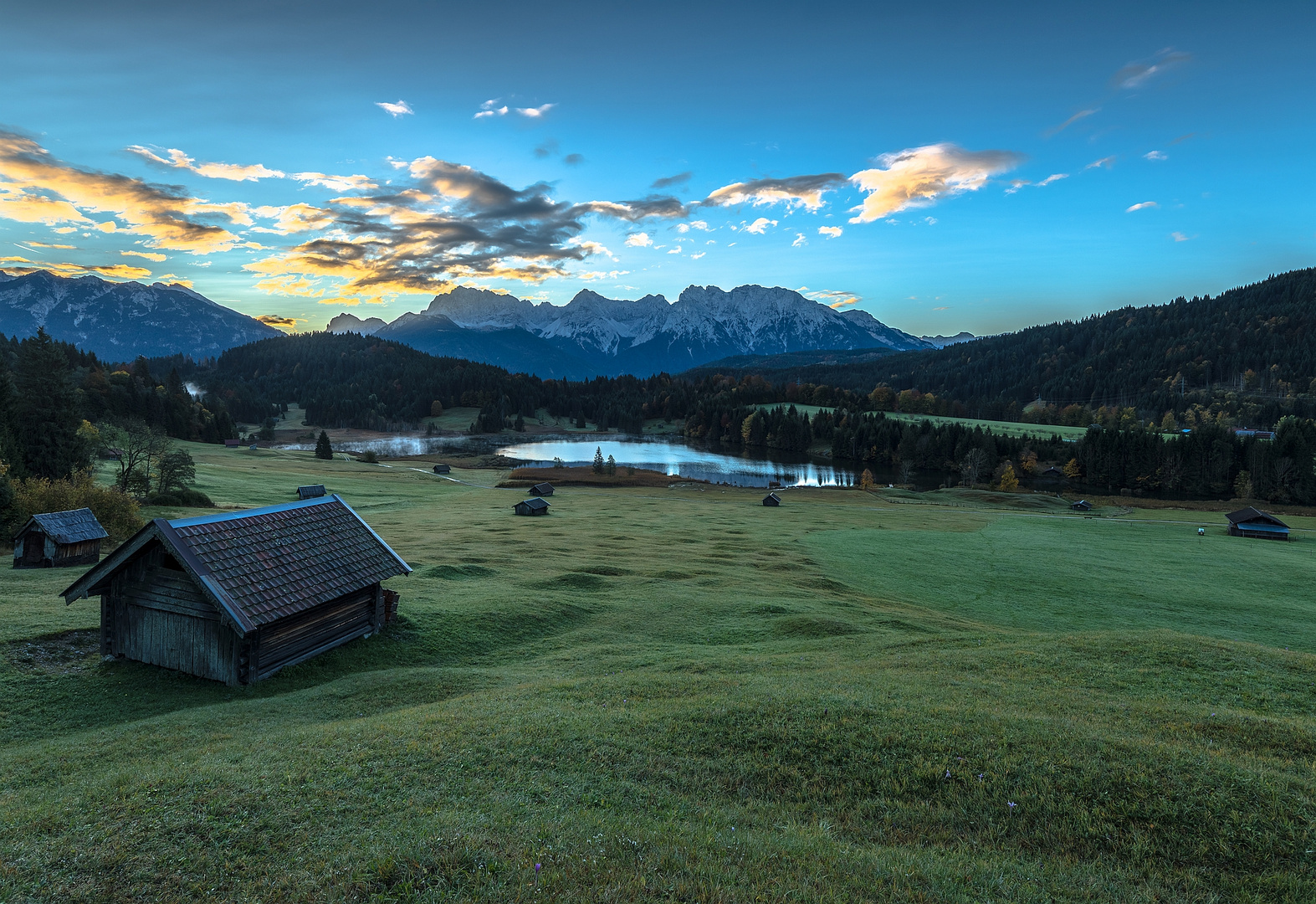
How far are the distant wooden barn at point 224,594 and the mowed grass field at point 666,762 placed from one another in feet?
3.02

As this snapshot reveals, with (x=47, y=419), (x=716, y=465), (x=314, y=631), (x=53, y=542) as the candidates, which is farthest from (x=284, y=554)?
(x=716, y=465)

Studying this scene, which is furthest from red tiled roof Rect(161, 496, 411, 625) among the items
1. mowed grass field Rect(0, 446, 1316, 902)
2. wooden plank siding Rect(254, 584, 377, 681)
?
mowed grass field Rect(0, 446, 1316, 902)

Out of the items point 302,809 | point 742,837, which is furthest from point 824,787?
point 302,809

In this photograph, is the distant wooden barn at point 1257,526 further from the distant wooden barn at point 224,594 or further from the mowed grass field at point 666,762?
the distant wooden barn at point 224,594

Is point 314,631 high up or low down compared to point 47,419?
down

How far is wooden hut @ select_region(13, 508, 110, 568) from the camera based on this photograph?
1340 inches

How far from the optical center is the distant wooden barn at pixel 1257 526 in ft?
213

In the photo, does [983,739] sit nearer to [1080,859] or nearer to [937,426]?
[1080,859]

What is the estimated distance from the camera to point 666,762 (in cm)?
1210

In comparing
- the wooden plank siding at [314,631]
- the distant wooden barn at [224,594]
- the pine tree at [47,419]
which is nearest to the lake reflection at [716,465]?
the pine tree at [47,419]

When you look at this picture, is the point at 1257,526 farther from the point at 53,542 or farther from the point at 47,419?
the point at 47,419

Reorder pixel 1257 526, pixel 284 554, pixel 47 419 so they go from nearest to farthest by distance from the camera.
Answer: pixel 284 554, pixel 47 419, pixel 1257 526

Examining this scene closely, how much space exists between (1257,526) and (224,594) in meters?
93.3

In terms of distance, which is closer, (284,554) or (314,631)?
(284,554)
